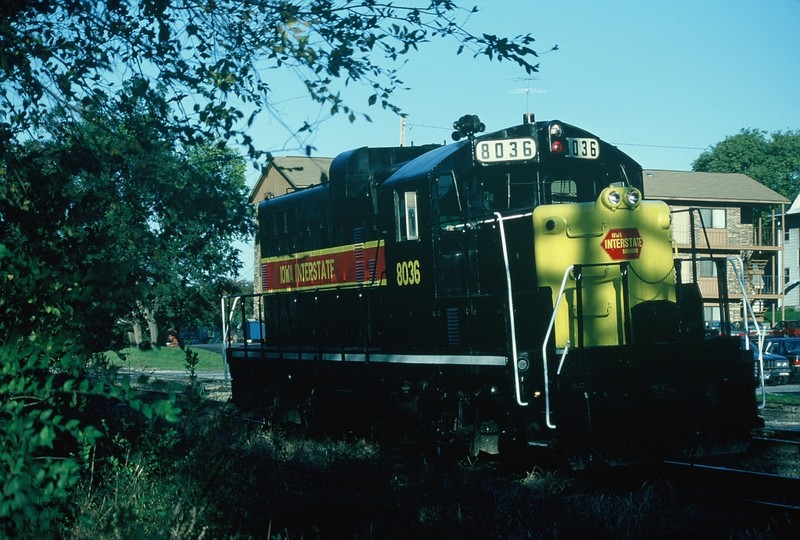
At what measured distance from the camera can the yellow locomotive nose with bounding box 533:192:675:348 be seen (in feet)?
29.8

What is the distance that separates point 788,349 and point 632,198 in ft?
69.6

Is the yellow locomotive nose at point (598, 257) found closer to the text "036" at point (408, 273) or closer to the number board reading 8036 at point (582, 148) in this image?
the number board reading 8036 at point (582, 148)

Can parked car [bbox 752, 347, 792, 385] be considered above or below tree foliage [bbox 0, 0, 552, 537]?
below

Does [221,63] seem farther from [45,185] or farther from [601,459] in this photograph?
[601,459]

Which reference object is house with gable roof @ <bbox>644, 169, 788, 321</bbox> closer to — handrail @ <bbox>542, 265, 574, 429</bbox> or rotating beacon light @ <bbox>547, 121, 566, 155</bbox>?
rotating beacon light @ <bbox>547, 121, 566, 155</bbox>

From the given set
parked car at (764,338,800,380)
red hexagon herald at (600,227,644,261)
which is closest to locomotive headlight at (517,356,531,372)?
red hexagon herald at (600,227,644,261)

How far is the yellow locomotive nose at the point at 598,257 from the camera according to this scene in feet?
29.8

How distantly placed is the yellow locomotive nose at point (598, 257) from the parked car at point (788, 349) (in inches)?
781

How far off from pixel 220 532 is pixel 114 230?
222 centimetres

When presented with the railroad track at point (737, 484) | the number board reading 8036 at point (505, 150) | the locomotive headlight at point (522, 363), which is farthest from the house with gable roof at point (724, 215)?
the locomotive headlight at point (522, 363)

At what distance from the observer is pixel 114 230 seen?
616cm

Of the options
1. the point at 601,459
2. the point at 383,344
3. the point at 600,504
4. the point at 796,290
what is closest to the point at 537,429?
the point at 601,459

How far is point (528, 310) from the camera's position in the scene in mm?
8883

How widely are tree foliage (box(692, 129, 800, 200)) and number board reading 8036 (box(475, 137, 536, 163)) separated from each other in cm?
8241
